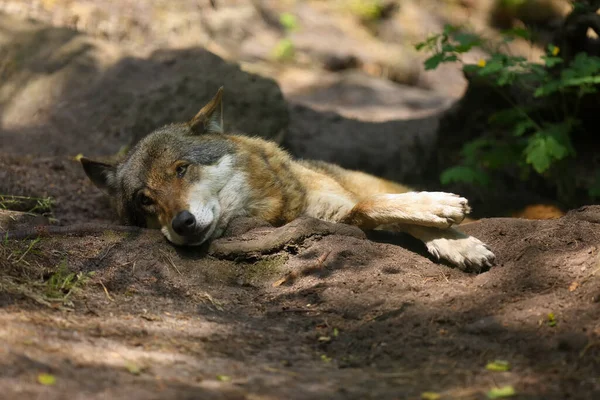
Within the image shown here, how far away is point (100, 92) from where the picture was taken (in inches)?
397

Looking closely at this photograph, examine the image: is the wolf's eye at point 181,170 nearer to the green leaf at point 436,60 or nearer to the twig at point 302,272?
the twig at point 302,272

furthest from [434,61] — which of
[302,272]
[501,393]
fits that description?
[501,393]

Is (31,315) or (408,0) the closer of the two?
(31,315)

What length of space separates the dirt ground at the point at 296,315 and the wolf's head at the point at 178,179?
25cm

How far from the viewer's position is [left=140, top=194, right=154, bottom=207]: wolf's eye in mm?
5652

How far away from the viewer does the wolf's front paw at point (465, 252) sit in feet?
15.5

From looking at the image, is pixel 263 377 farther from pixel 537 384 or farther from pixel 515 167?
pixel 515 167

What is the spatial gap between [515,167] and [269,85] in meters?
3.77

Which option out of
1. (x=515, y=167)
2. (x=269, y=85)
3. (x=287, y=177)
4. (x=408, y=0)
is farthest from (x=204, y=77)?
(x=408, y=0)

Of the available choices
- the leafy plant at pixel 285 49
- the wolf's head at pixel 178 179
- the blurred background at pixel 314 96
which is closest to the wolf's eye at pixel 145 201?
the wolf's head at pixel 178 179

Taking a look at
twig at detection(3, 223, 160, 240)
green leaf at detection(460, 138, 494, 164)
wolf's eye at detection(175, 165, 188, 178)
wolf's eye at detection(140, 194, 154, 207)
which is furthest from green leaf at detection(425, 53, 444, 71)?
twig at detection(3, 223, 160, 240)

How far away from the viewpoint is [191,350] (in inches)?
140

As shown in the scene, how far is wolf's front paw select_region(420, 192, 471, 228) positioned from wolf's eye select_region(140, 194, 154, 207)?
2432 mm

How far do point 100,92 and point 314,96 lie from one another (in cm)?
551
